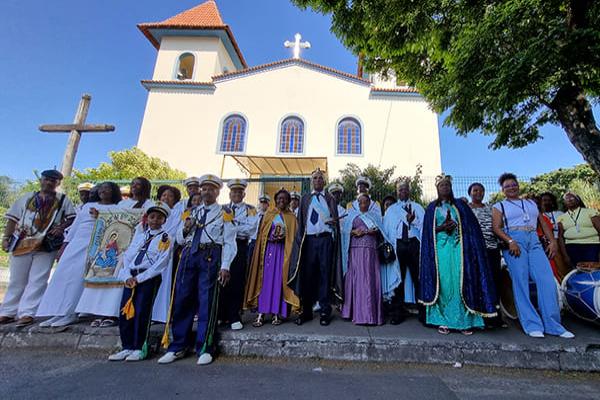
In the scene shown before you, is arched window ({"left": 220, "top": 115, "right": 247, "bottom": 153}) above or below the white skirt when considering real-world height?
above

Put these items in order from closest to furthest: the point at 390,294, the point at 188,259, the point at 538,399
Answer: the point at 538,399
the point at 188,259
the point at 390,294

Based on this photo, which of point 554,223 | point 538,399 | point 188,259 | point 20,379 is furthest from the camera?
point 554,223

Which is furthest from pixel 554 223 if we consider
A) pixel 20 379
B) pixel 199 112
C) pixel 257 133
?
pixel 199 112

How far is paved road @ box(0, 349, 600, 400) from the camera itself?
2.47 m

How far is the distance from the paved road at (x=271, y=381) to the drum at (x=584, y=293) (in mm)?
985

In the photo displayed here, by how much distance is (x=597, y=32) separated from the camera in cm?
426

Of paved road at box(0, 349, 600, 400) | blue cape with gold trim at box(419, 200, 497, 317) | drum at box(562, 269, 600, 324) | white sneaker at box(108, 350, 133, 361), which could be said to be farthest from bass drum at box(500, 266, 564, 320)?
white sneaker at box(108, 350, 133, 361)

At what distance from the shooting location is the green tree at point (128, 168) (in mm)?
11586

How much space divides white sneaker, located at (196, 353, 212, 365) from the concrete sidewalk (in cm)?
29

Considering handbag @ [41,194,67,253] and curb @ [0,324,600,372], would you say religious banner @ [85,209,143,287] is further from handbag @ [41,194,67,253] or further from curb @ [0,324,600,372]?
curb @ [0,324,600,372]

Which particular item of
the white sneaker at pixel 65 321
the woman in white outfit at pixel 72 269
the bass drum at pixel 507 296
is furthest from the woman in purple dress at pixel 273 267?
the bass drum at pixel 507 296

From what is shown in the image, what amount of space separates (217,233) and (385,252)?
2.45 meters

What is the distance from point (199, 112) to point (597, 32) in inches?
682

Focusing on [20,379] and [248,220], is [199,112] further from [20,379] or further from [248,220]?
[20,379]
